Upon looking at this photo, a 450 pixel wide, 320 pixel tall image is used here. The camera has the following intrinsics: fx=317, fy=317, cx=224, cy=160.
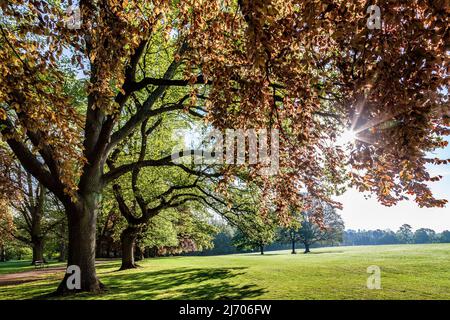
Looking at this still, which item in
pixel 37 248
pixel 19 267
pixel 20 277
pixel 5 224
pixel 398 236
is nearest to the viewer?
pixel 20 277

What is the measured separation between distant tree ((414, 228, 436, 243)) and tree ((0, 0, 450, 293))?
149 meters

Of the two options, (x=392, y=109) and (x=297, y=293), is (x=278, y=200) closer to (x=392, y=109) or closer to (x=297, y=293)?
(x=297, y=293)

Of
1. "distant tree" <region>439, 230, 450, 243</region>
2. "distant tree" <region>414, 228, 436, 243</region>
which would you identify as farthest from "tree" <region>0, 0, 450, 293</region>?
"distant tree" <region>414, 228, 436, 243</region>

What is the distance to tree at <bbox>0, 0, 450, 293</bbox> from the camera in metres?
4.32

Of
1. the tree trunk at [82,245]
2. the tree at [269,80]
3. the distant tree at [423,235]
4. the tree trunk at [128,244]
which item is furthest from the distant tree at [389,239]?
the tree trunk at [82,245]

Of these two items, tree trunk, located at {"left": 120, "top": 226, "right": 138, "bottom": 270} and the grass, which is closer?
tree trunk, located at {"left": 120, "top": 226, "right": 138, "bottom": 270}

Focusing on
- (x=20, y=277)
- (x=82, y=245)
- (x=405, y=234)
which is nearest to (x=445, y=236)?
(x=405, y=234)

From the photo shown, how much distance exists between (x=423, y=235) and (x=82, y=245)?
15736cm

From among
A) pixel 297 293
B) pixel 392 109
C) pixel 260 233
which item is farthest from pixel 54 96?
pixel 260 233

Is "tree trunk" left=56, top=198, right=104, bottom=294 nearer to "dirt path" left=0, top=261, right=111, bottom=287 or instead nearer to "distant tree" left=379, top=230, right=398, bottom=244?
"dirt path" left=0, top=261, right=111, bottom=287

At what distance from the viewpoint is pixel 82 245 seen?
11.5 meters

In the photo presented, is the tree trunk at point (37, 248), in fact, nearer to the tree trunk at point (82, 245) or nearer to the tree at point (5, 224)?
the tree at point (5, 224)

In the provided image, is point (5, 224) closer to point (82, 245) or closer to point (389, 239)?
point (82, 245)
